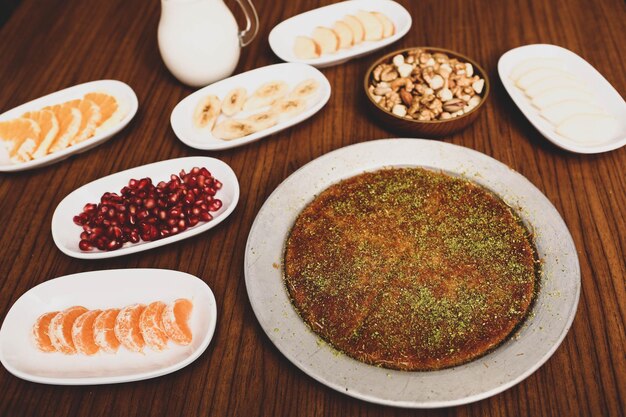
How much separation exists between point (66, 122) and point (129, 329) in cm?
88

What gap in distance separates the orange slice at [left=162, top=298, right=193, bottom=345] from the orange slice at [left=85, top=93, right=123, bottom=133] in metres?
0.79

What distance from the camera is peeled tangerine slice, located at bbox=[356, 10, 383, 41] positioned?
179 cm

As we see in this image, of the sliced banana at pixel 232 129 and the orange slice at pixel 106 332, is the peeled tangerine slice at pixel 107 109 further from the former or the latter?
the orange slice at pixel 106 332

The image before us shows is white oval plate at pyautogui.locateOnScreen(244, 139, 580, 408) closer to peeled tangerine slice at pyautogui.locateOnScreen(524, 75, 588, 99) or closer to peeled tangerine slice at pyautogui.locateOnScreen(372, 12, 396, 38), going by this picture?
peeled tangerine slice at pyautogui.locateOnScreen(524, 75, 588, 99)

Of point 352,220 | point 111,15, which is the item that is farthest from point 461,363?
point 111,15

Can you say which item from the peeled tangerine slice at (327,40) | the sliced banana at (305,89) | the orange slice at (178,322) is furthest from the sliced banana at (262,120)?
the orange slice at (178,322)

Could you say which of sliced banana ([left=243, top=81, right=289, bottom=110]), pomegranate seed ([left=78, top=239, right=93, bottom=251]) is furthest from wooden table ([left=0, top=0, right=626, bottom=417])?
sliced banana ([left=243, top=81, right=289, bottom=110])

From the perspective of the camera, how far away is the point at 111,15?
2113mm

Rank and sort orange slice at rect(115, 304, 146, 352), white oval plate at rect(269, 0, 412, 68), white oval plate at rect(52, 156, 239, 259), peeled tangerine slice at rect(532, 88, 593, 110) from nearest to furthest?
orange slice at rect(115, 304, 146, 352)
white oval plate at rect(52, 156, 239, 259)
peeled tangerine slice at rect(532, 88, 593, 110)
white oval plate at rect(269, 0, 412, 68)

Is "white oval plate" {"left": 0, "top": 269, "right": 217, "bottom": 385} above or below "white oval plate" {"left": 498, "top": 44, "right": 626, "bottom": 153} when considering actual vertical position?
above

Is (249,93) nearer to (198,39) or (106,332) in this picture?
(198,39)

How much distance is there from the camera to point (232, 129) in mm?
1507

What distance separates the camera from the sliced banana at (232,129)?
1.49 m

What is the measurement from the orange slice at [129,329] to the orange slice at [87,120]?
0.72 meters
